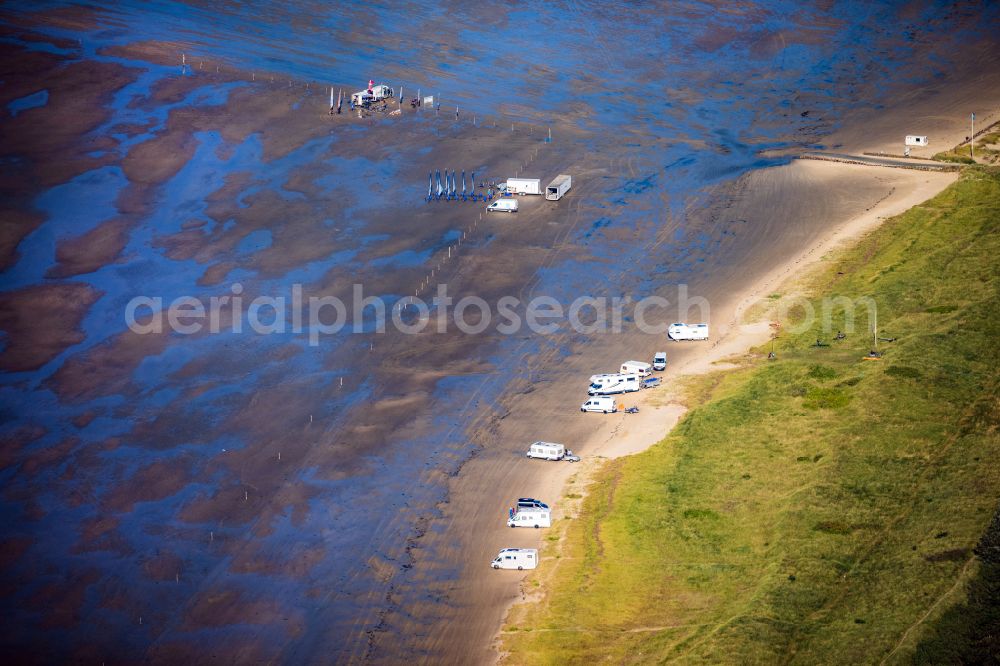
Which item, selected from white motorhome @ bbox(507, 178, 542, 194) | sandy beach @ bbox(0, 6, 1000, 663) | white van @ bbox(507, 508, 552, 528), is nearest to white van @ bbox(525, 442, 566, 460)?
sandy beach @ bbox(0, 6, 1000, 663)

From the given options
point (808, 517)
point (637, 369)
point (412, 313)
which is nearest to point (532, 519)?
point (808, 517)

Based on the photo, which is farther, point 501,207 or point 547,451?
point 501,207

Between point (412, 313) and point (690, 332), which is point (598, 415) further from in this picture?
point (412, 313)

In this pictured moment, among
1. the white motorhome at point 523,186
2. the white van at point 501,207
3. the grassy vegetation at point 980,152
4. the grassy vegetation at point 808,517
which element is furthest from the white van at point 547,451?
the grassy vegetation at point 980,152

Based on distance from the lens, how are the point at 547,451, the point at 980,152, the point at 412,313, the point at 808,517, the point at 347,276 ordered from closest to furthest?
the point at 808,517
the point at 547,451
the point at 412,313
the point at 347,276
the point at 980,152

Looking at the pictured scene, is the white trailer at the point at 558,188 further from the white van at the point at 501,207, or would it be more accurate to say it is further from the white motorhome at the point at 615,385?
the white motorhome at the point at 615,385

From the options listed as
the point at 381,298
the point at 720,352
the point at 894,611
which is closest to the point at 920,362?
the point at 720,352

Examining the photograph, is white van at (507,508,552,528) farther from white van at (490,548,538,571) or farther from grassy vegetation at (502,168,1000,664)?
white van at (490,548,538,571)
